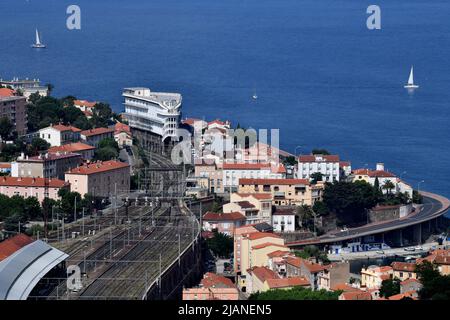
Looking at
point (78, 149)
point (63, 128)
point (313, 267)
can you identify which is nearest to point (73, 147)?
point (78, 149)

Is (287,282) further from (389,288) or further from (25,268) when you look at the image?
(25,268)

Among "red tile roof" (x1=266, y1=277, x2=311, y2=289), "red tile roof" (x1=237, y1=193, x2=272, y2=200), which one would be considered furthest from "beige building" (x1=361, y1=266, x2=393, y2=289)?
"red tile roof" (x1=237, y1=193, x2=272, y2=200)

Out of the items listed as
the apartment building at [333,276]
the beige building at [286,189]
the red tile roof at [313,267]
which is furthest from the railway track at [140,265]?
the beige building at [286,189]

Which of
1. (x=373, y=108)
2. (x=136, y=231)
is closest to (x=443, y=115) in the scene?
(x=373, y=108)

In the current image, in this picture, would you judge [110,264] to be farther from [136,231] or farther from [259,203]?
[259,203]

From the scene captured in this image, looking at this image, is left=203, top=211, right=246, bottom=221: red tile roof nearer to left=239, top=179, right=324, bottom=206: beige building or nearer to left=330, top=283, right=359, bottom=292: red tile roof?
left=239, top=179, right=324, bottom=206: beige building

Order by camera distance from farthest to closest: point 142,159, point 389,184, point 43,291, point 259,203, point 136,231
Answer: point 142,159 < point 389,184 < point 259,203 < point 136,231 < point 43,291
